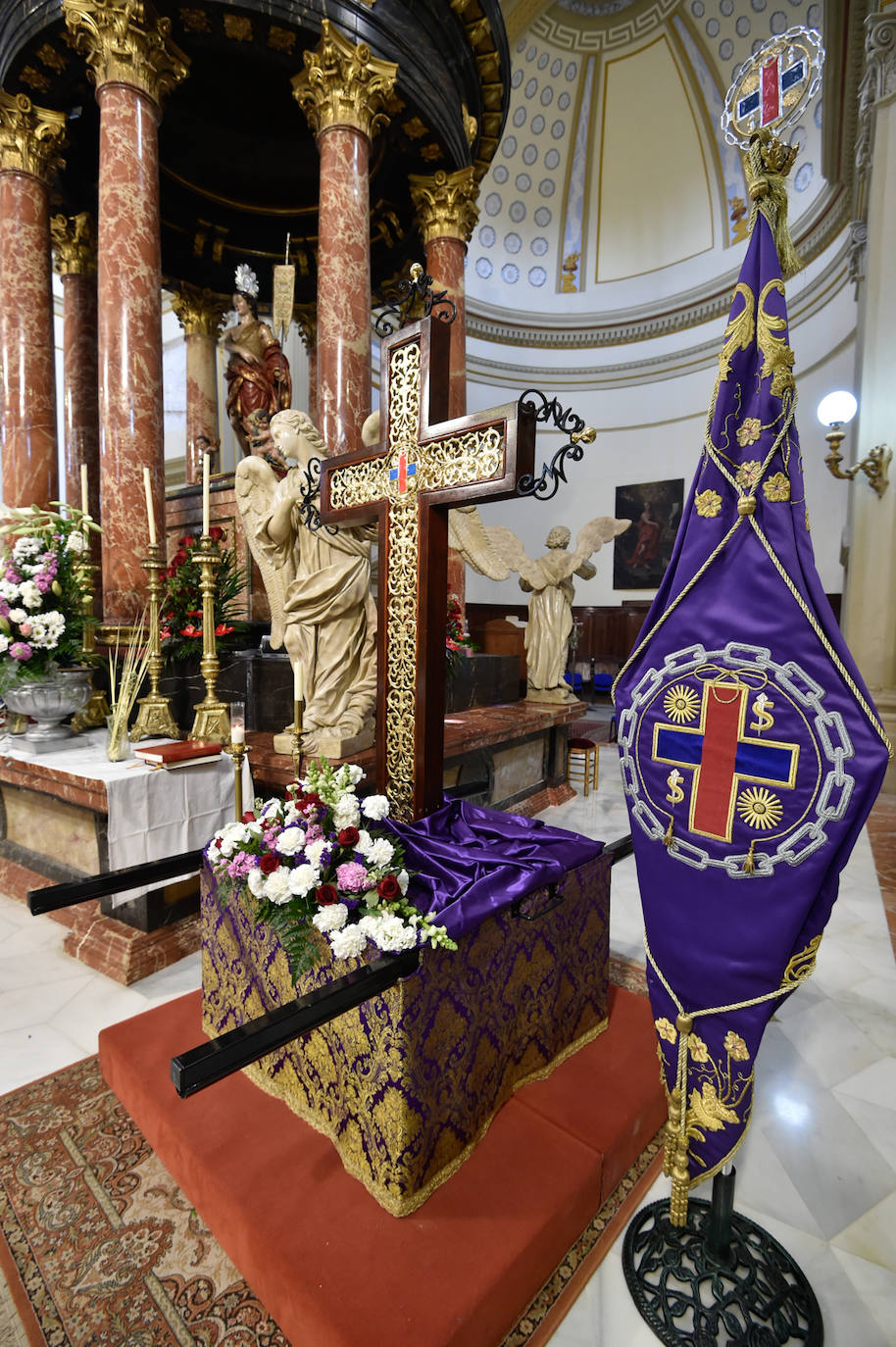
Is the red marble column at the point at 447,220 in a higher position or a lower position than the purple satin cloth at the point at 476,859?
higher

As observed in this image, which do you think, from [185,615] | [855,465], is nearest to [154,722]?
[185,615]

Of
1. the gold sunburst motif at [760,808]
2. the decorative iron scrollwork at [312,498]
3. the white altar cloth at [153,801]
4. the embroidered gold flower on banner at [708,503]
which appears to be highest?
the decorative iron scrollwork at [312,498]

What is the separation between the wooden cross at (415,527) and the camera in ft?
6.11

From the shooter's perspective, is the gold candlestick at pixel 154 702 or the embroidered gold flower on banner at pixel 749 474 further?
the gold candlestick at pixel 154 702

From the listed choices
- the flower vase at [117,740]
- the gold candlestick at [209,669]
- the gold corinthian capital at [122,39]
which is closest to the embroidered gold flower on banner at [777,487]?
the gold candlestick at [209,669]

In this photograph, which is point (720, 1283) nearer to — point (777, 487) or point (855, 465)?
point (777, 487)

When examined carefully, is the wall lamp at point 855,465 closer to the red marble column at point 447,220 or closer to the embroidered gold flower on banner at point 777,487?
the red marble column at point 447,220

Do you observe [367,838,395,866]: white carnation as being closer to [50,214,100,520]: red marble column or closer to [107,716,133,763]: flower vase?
[107,716,133,763]: flower vase

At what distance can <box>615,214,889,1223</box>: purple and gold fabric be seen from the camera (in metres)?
1.08

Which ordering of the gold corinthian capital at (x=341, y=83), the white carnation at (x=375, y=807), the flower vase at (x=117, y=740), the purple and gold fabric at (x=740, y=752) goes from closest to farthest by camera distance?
the purple and gold fabric at (x=740, y=752), the white carnation at (x=375, y=807), the flower vase at (x=117, y=740), the gold corinthian capital at (x=341, y=83)

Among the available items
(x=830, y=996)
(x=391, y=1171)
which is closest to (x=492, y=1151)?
(x=391, y=1171)

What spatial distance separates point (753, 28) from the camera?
10828mm

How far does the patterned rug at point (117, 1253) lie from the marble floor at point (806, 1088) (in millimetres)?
88

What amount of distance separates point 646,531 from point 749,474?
11999mm
